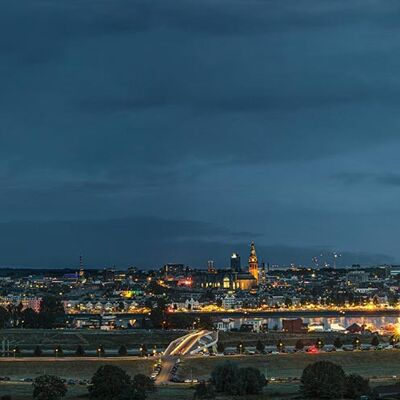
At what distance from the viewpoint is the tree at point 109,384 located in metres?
37.8

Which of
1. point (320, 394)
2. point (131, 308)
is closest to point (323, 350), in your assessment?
point (320, 394)

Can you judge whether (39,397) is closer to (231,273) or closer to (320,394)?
(320,394)

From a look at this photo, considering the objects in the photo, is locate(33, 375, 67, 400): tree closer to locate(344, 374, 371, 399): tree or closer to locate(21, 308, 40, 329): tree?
locate(344, 374, 371, 399): tree

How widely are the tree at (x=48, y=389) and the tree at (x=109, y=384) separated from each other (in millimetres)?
999

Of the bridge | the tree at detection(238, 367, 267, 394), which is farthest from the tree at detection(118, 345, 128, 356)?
the tree at detection(238, 367, 267, 394)

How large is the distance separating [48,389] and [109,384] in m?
2.08

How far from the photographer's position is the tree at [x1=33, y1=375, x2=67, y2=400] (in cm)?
3666

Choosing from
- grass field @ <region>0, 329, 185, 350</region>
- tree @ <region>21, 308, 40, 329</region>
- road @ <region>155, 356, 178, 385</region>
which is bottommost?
road @ <region>155, 356, 178, 385</region>

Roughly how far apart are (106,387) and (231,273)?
157 meters

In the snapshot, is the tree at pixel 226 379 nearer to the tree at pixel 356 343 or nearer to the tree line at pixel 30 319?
the tree at pixel 356 343

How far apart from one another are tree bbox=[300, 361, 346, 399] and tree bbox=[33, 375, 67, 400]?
7.62 metres

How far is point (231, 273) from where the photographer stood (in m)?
194

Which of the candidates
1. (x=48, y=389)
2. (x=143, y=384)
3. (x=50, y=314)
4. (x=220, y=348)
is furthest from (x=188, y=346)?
(x=50, y=314)

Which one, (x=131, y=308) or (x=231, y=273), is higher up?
(x=231, y=273)
